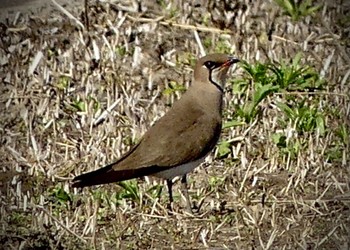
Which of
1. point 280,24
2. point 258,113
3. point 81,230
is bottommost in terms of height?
point 81,230

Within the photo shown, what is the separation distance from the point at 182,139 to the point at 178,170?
0.40 ft

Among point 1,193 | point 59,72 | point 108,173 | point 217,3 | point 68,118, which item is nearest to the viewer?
point 108,173

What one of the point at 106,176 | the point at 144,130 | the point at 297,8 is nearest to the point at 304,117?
the point at 144,130

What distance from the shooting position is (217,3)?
5.69 metres

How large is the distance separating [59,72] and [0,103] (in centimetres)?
33

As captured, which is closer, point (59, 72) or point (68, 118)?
point (68, 118)

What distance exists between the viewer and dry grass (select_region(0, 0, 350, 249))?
4.18m

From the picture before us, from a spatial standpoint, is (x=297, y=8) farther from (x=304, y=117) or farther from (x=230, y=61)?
(x=230, y=61)

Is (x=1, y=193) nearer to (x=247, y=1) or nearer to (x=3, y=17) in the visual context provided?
(x=3, y=17)

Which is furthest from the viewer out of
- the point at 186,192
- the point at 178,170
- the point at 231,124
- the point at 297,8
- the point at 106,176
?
the point at 297,8

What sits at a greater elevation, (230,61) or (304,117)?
(230,61)

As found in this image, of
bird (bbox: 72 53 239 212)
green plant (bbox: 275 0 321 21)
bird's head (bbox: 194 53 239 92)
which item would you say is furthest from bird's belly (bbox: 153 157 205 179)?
green plant (bbox: 275 0 321 21)

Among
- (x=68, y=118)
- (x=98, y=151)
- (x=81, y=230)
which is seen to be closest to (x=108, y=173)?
(x=81, y=230)

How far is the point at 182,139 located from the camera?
170 inches
